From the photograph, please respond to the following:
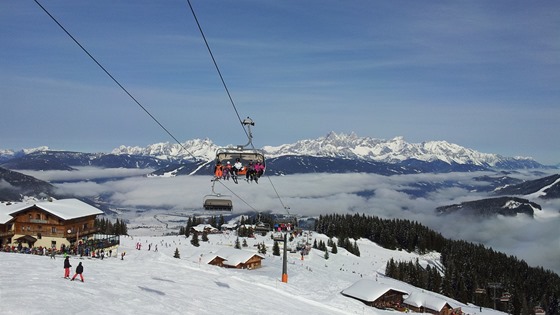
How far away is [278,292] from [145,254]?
24813 millimetres

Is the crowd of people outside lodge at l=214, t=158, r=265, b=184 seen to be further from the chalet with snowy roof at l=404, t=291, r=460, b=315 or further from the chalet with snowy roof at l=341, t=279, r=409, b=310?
the chalet with snowy roof at l=404, t=291, r=460, b=315

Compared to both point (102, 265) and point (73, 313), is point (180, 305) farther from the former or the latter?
point (102, 265)

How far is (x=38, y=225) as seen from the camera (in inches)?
2366

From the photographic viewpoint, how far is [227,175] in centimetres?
2247

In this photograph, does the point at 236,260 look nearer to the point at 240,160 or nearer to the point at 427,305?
the point at 427,305

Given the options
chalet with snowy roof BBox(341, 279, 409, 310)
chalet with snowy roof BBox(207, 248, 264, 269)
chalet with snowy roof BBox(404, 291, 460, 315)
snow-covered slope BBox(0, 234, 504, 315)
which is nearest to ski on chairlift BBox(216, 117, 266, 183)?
snow-covered slope BBox(0, 234, 504, 315)

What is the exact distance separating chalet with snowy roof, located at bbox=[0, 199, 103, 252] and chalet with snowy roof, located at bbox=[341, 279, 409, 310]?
1596 inches

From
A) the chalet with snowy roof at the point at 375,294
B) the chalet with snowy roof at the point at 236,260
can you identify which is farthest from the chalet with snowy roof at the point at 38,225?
the chalet with snowy roof at the point at 375,294

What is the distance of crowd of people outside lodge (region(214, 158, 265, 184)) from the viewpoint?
73.5 feet

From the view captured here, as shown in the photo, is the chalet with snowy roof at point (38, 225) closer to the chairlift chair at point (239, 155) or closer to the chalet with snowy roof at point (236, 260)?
the chalet with snowy roof at point (236, 260)

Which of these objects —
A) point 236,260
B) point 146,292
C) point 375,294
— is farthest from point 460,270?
point 146,292

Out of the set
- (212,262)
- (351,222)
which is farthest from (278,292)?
(351,222)

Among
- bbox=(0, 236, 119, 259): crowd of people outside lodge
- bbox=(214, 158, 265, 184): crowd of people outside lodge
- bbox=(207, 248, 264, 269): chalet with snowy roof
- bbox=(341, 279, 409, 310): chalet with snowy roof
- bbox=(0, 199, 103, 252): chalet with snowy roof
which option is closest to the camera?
bbox=(214, 158, 265, 184): crowd of people outside lodge

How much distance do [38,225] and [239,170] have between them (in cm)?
4915
